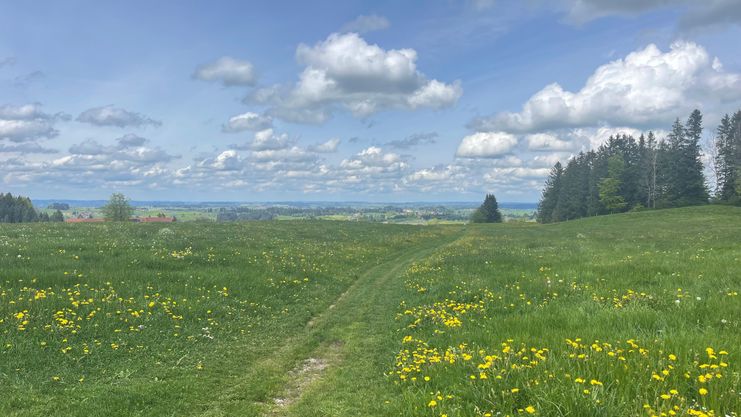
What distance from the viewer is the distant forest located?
281 feet

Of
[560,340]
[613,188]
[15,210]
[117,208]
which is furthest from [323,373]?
[15,210]

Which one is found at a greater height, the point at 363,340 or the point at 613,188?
the point at 613,188

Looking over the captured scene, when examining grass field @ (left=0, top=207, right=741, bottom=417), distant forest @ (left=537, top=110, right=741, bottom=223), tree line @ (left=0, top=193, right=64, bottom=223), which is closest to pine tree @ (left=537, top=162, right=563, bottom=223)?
distant forest @ (left=537, top=110, right=741, bottom=223)

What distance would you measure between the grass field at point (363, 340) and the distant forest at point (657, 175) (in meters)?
81.5

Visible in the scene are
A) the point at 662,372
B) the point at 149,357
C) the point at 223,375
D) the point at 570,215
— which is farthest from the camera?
the point at 570,215

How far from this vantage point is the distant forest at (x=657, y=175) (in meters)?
85.5

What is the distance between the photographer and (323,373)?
962 centimetres

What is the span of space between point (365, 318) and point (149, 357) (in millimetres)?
6838

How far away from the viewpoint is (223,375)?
9.45 meters

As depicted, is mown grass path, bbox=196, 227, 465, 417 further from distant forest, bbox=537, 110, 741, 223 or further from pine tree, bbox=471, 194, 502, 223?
pine tree, bbox=471, 194, 502, 223

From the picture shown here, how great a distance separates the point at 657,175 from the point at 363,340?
9989 cm

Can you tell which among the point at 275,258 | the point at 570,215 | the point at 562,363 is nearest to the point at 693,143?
the point at 570,215

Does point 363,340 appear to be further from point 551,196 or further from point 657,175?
point 551,196

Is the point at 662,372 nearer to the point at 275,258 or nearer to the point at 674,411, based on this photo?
the point at 674,411
